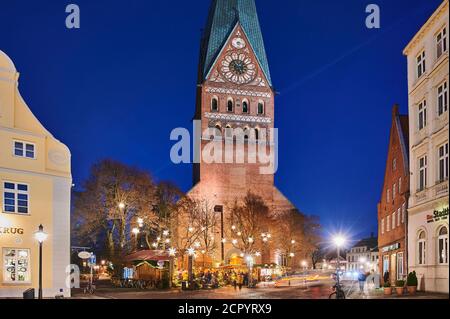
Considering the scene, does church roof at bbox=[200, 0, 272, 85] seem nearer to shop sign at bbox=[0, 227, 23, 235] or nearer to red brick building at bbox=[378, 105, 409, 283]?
red brick building at bbox=[378, 105, 409, 283]

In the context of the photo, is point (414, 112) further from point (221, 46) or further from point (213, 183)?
point (221, 46)

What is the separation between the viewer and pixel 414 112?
28.1 meters

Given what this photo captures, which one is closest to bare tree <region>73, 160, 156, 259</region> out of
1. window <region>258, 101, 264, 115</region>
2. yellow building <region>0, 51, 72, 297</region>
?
yellow building <region>0, 51, 72, 297</region>

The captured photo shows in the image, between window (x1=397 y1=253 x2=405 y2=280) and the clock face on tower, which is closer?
window (x1=397 y1=253 x2=405 y2=280)

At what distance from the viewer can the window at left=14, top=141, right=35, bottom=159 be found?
27.7m

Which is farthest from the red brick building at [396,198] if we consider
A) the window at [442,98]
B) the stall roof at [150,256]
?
the stall roof at [150,256]

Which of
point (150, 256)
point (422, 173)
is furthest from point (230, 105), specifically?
point (422, 173)

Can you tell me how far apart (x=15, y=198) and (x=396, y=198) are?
71.3 ft

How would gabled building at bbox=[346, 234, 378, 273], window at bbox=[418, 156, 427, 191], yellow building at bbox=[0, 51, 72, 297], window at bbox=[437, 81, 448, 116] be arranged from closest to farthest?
window at bbox=[437, 81, 448, 116] < yellow building at bbox=[0, 51, 72, 297] < window at bbox=[418, 156, 427, 191] < gabled building at bbox=[346, 234, 378, 273]

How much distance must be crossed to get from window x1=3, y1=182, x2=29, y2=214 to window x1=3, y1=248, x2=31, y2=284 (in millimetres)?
1698

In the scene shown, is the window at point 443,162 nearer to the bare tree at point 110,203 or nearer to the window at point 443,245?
the window at point 443,245

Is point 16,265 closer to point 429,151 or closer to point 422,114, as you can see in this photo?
point 429,151

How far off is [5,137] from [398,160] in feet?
70.3

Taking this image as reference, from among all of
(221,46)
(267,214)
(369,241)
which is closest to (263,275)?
(267,214)
